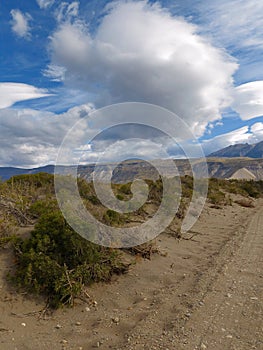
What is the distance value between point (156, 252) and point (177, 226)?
2.79 metres

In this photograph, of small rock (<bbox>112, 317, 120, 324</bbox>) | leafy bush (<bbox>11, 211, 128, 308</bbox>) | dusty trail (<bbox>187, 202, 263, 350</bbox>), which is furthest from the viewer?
leafy bush (<bbox>11, 211, 128, 308</bbox>)

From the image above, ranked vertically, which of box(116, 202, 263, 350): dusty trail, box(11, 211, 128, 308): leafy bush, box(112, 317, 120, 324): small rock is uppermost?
box(11, 211, 128, 308): leafy bush

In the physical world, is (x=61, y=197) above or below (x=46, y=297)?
above

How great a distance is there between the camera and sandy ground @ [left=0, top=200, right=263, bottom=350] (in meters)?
3.83

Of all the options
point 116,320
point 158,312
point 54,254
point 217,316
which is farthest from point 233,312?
point 54,254

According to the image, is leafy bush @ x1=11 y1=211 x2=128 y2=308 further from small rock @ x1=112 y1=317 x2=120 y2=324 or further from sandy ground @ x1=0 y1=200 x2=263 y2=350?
small rock @ x1=112 y1=317 x2=120 y2=324

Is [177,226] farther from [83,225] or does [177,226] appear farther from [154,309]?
[154,309]

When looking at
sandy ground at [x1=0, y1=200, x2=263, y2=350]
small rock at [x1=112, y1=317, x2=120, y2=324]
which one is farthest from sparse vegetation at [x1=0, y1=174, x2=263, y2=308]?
small rock at [x1=112, y1=317, x2=120, y2=324]

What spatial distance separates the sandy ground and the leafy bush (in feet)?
0.70

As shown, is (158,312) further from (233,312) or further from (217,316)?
(233,312)

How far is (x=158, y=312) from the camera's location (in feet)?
15.0

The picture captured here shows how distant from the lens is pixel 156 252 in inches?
285

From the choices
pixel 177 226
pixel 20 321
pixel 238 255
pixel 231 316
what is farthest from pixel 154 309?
pixel 177 226

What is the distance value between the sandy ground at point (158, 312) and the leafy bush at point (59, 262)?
0.70 feet
